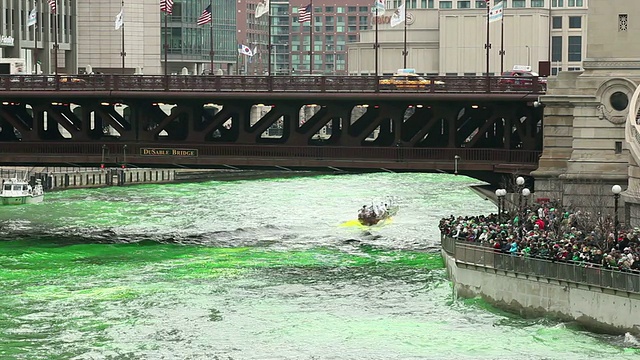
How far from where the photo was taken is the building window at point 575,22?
172 metres

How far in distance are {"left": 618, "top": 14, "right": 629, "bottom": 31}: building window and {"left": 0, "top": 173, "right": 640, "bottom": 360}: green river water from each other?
1532 centimetres

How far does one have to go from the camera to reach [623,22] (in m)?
71.0

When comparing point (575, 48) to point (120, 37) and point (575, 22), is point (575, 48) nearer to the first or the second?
point (575, 22)

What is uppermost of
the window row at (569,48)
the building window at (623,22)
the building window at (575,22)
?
the building window at (575,22)

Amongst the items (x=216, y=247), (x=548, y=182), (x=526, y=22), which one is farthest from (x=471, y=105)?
(x=526, y=22)

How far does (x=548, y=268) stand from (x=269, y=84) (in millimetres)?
27892

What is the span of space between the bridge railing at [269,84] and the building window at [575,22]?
311ft

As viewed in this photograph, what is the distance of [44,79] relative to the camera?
3174 inches

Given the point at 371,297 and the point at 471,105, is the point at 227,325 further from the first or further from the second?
the point at 471,105

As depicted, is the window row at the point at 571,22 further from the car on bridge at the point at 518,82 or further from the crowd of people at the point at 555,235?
the crowd of people at the point at 555,235

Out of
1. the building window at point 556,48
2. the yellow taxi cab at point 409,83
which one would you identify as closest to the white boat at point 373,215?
the yellow taxi cab at point 409,83

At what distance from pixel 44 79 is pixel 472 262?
32.2 meters

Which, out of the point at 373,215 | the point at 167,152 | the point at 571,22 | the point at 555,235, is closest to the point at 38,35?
the point at 571,22

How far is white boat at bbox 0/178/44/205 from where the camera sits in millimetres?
107875
